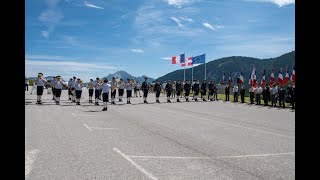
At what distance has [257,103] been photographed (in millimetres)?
31953

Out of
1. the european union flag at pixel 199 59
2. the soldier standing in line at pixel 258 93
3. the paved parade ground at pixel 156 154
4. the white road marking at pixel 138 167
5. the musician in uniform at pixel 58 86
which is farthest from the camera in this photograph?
the european union flag at pixel 199 59

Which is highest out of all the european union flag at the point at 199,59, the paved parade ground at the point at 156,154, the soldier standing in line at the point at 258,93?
Result: the european union flag at the point at 199,59

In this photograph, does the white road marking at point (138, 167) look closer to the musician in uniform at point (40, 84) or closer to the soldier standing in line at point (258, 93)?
the musician in uniform at point (40, 84)

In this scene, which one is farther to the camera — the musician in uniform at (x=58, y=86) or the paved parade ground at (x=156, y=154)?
the musician in uniform at (x=58, y=86)

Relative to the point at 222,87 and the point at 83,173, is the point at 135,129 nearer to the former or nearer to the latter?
the point at 83,173

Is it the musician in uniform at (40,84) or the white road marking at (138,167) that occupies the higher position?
the musician in uniform at (40,84)

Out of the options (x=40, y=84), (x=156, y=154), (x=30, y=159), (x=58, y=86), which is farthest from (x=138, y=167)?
(x=58, y=86)

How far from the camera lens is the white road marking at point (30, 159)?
633cm

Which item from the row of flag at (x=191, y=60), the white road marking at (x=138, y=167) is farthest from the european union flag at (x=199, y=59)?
the white road marking at (x=138, y=167)

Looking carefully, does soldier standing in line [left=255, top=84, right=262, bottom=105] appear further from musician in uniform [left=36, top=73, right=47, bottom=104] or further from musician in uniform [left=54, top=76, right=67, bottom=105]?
musician in uniform [left=36, top=73, right=47, bottom=104]

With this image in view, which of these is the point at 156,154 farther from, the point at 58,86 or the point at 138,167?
the point at 58,86

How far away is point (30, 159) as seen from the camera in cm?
729

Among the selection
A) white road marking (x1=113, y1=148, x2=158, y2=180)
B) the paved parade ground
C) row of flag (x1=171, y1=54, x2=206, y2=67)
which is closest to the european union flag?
row of flag (x1=171, y1=54, x2=206, y2=67)

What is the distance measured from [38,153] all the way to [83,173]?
2.40 m
